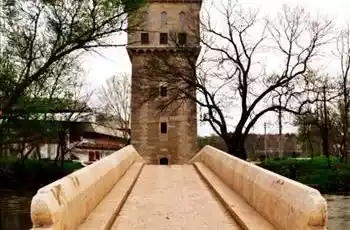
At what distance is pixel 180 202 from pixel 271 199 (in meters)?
4.50

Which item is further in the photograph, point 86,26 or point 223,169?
point 86,26

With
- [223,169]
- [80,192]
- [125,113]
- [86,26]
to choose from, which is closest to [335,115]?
[125,113]

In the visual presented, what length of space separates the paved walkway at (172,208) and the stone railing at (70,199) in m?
0.65

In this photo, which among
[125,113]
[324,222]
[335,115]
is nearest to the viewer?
[324,222]

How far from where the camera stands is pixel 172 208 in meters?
12.9

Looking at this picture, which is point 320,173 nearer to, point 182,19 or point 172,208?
point 182,19

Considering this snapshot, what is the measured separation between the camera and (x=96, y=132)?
88188mm

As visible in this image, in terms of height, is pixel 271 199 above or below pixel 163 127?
below

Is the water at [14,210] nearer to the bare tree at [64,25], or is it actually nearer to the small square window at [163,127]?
the bare tree at [64,25]

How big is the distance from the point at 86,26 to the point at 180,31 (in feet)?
105

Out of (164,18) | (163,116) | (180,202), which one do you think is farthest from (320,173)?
(180,202)

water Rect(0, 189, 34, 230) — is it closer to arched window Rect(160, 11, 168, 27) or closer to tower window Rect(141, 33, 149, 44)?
tower window Rect(141, 33, 149, 44)

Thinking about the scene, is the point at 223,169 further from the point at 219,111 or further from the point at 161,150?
the point at 161,150

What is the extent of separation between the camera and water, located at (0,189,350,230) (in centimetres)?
2635
